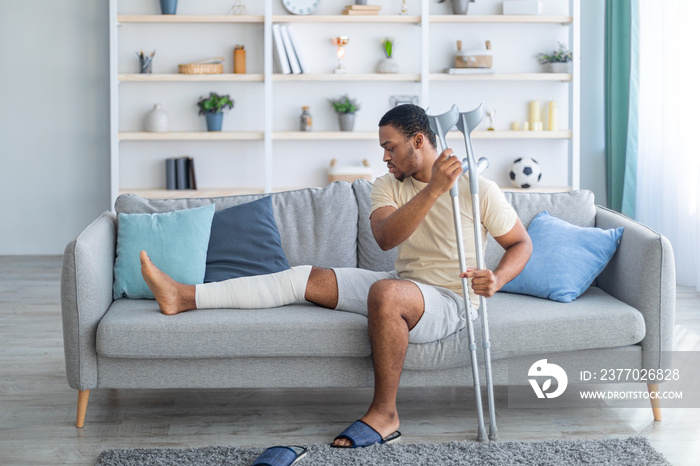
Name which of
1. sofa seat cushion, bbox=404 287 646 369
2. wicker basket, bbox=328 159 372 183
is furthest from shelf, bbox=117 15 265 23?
sofa seat cushion, bbox=404 287 646 369

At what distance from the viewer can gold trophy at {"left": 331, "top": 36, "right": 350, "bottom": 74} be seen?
525 cm

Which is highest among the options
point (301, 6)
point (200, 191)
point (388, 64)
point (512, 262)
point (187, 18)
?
point (301, 6)

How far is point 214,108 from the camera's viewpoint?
5.28m

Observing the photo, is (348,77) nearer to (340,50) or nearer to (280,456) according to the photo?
(340,50)

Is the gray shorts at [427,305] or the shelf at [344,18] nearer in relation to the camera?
the gray shorts at [427,305]

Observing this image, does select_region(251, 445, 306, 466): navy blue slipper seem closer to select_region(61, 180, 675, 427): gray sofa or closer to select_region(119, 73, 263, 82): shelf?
select_region(61, 180, 675, 427): gray sofa

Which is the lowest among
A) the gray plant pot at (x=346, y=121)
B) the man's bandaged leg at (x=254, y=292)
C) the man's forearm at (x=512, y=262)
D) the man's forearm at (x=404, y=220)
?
the man's bandaged leg at (x=254, y=292)

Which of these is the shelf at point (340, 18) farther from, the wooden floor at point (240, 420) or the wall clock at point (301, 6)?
the wooden floor at point (240, 420)

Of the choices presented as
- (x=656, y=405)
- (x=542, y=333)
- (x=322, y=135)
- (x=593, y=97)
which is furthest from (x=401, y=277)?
(x=593, y=97)

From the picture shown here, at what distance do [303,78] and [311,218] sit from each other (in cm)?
244

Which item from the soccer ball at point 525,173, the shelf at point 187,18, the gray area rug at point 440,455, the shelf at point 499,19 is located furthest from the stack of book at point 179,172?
the gray area rug at point 440,455

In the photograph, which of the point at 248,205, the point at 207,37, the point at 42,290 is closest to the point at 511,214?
the point at 248,205

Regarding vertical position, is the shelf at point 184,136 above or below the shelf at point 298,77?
below

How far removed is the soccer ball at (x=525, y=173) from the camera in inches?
209
